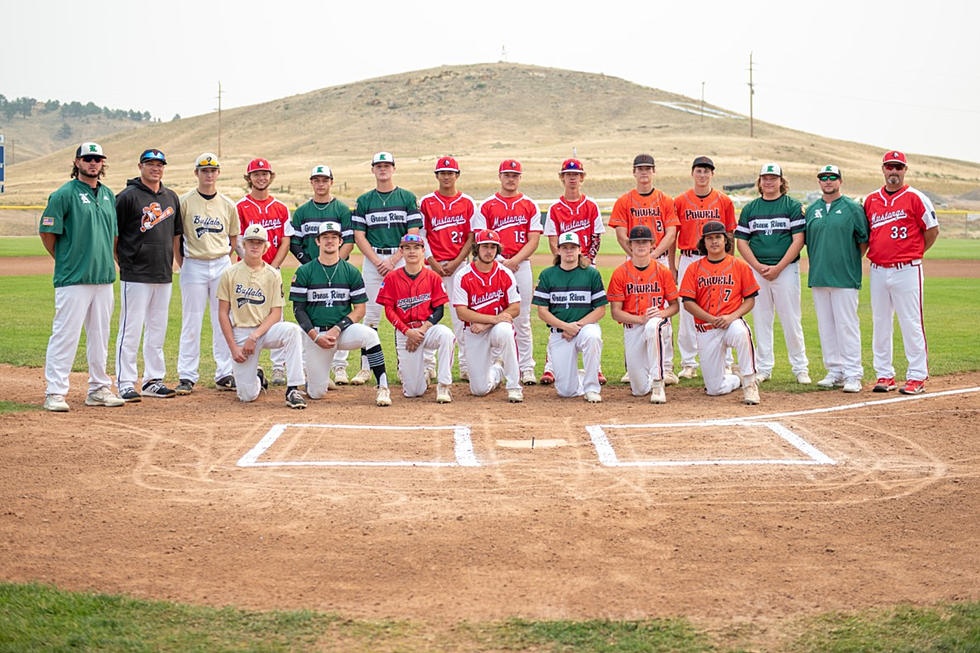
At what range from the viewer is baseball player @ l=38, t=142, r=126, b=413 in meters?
8.70

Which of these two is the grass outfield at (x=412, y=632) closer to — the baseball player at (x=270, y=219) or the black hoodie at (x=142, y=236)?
the black hoodie at (x=142, y=236)

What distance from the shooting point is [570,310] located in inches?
385

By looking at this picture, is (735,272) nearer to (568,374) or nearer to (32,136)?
(568,374)

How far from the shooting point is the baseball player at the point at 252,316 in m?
9.34

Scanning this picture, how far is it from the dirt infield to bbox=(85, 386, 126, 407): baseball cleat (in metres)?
0.29

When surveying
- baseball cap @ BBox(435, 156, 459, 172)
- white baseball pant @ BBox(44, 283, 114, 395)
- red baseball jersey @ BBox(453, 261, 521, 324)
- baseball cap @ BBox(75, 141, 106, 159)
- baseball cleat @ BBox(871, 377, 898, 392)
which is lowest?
baseball cleat @ BBox(871, 377, 898, 392)

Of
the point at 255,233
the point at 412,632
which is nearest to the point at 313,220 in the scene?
the point at 255,233

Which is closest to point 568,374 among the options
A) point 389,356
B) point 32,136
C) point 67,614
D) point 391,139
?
point 389,356

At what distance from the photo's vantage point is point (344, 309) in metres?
9.60

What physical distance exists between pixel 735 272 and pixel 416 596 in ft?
19.9

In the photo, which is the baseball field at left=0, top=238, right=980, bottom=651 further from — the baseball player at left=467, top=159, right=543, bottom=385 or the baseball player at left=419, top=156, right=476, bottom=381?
the baseball player at left=419, top=156, right=476, bottom=381

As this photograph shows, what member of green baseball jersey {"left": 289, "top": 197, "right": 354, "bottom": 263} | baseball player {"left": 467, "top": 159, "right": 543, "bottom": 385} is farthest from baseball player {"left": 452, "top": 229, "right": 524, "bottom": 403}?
green baseball jersey {"left": 289, "top": 197, "right": 354, "bottom": 263}

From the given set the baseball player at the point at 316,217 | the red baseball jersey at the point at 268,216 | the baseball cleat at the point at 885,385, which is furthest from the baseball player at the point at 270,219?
the baseball cleat at the point at 885,385

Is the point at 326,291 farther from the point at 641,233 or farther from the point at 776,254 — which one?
the point at 776,254
